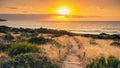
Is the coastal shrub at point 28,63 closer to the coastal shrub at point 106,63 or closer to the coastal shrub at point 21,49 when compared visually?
the coastal shrub at point 106,63

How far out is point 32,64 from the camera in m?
14.1

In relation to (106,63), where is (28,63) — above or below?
above

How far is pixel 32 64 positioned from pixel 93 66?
3010 millimetres

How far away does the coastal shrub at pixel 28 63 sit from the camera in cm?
1370

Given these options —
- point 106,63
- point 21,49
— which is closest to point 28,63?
point 106,63

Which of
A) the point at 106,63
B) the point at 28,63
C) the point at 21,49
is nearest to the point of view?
the point at 28,63

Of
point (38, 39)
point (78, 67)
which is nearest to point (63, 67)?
point (78, 67)

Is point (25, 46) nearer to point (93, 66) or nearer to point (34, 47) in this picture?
point (34, 47)

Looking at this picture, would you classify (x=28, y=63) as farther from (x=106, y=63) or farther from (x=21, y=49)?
(x=21, y=49)

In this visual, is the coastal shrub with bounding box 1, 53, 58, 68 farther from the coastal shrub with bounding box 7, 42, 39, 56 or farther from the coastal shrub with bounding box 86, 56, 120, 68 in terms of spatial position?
the coastal shrub with bounding box 7, 42, 39, 56

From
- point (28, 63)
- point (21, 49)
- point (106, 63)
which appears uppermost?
point (21, 49)

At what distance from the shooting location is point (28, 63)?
552 inches

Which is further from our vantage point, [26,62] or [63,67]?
[63,67]

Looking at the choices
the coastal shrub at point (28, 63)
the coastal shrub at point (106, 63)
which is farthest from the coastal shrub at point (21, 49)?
the coastal shrub at point (106, 63)
